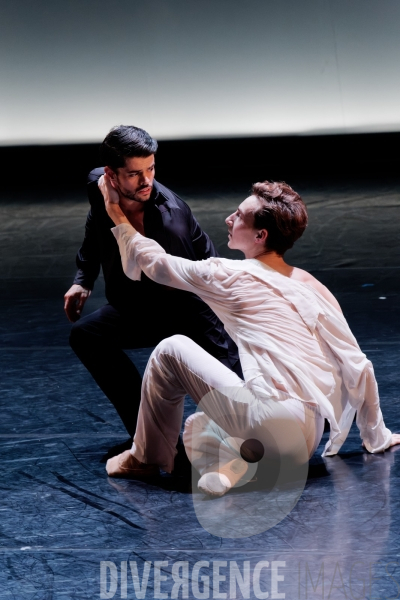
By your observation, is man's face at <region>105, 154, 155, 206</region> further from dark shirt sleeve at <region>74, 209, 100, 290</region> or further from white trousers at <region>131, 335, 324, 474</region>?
white trousers at <region>131, 335, 324, 474</region>

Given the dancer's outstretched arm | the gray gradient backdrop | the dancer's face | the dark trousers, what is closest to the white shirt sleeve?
the dancer's outstretched arm

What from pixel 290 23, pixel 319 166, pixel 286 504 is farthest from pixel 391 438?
pixel 290 23

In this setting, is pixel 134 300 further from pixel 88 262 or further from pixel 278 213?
pixel 278 213

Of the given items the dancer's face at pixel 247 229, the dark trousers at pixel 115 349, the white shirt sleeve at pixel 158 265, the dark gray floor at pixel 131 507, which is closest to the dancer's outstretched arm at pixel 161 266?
the white shirt sleeve at pixel 158 265

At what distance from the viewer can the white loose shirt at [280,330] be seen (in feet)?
8.06

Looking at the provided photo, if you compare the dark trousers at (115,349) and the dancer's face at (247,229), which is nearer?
the dancer's face at (247,229)

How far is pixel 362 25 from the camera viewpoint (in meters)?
8.71

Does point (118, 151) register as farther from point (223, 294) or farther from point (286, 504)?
point (286, 504)

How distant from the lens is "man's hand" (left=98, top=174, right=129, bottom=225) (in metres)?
2.77

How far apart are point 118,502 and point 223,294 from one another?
2.17 ft

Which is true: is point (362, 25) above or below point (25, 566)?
above

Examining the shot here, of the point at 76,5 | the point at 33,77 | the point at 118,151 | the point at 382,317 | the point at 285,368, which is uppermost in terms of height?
the point at 76,5

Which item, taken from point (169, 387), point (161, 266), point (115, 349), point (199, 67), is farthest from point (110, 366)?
point (199, 67)

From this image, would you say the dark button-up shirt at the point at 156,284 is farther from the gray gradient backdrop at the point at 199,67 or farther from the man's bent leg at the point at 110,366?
the gray gradient backdrop at the point at 199,67
